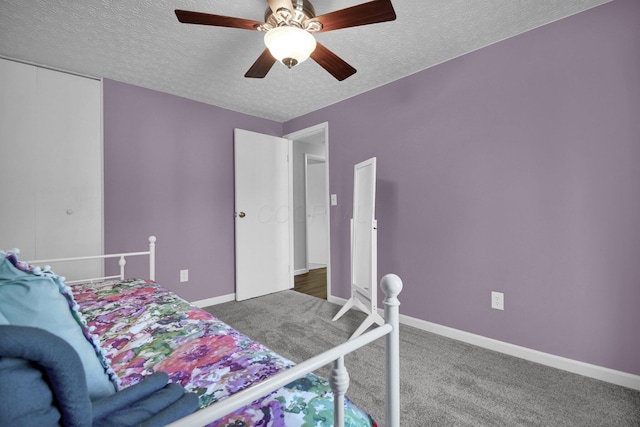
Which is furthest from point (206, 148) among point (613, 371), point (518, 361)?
point (613, 371)

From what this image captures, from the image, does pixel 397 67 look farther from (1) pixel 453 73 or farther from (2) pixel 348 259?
(2) pixel 348 259

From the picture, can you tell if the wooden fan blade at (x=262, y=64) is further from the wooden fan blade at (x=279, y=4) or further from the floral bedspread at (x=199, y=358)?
the floral bedspread at (x=199, y=358)

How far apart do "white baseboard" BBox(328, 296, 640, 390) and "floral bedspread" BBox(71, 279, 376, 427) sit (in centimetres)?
175

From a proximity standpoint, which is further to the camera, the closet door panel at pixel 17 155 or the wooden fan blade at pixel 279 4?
the closet door panel at pixel 17 155

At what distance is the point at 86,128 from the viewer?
2.52 metres

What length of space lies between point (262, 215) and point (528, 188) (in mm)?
2660

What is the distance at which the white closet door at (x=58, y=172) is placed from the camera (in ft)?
7.41

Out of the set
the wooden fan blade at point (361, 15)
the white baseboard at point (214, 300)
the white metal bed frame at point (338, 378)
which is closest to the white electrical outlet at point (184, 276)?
the white baseboard at point (214, 300)

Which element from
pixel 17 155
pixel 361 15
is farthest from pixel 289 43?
pixel 17 155

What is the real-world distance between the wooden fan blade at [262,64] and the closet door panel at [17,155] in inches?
72.8

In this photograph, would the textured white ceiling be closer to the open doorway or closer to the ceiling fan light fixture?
the ceiling fan light fixture

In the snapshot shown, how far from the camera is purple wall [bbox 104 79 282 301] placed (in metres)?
2.68

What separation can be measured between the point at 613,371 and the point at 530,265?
691mm

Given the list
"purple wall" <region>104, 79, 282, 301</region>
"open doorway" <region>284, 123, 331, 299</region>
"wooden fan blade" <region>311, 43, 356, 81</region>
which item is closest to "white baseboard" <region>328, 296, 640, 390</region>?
"open doorway" <region>284, 123, 331, 299</region>
